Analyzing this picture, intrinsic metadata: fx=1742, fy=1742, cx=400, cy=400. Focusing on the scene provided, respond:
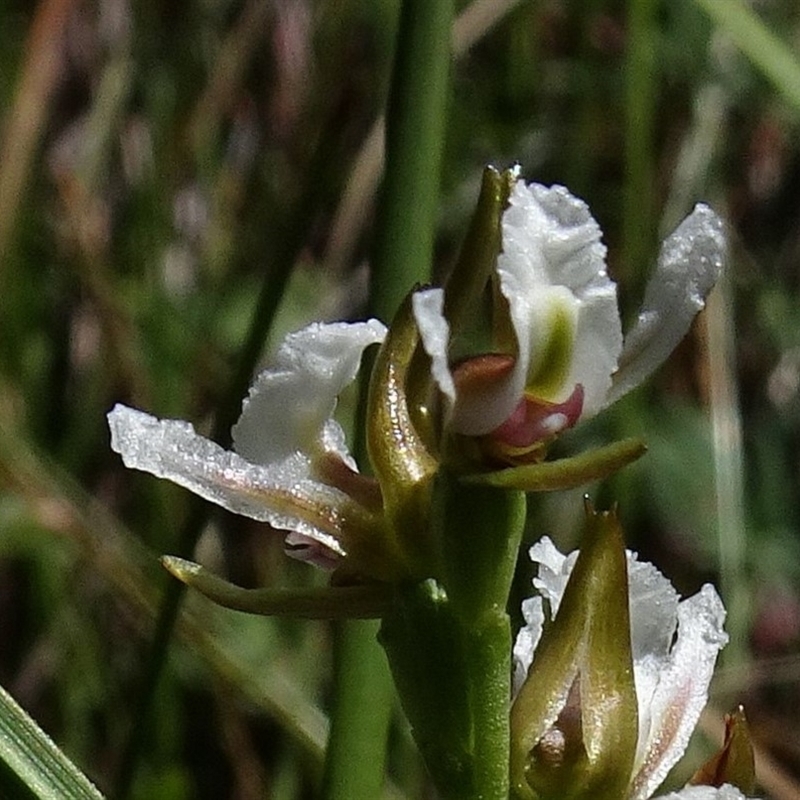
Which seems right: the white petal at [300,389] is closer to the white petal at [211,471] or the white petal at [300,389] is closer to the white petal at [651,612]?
the white petal at [211,471]

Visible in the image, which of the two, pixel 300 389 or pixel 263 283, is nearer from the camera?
→ pixel 300 389

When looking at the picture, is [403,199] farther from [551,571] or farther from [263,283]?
[263,283]

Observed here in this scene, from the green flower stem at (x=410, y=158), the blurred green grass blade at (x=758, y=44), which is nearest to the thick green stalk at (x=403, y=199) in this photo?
the green flower stem at (x=410, y=158)

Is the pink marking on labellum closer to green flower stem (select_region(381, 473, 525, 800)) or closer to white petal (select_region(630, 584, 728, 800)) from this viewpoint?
green flower stem (select_region(381, 473, 525, 800))

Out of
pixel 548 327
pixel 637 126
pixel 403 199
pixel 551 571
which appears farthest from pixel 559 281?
pixel 637 126

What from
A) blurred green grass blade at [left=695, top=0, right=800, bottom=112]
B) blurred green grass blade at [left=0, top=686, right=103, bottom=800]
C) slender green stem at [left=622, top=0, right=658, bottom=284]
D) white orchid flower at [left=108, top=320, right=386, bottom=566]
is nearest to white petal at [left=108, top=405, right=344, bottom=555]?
white orchid flower at [left=108, top=320, right=386, bottom=566]

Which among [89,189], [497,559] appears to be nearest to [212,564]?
[89,189]
